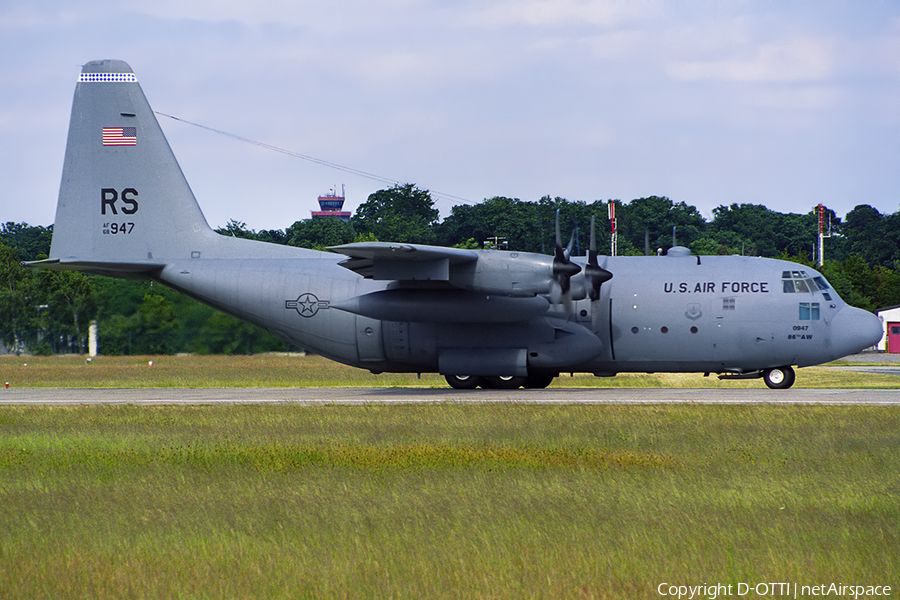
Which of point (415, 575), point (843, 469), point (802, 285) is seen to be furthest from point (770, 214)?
point (415, 575)

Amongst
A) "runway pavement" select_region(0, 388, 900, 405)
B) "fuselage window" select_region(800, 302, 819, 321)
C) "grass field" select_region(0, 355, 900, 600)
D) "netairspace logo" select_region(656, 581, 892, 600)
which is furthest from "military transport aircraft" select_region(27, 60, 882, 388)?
"netairspace logo" select_region(656, 581, 892, 600)

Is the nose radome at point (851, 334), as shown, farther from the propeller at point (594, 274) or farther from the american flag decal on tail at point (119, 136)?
the american flag decal on tail at point (119, 136)

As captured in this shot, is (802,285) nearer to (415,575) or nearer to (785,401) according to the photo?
(785,401)

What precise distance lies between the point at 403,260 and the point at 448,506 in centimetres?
1362

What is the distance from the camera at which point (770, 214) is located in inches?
4321

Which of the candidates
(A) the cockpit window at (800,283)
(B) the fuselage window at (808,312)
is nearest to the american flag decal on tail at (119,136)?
(A) the cockpit window at (800,283)

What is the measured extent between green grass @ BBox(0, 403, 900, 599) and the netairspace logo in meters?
0.14

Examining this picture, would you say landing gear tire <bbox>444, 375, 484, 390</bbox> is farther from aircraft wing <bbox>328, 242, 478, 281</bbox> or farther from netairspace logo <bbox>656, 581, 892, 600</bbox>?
netairspace logo <bbox>656, 581, 892, 600</bbox>

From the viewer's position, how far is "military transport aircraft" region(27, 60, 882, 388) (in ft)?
81.1

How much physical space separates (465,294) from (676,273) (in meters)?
5.99

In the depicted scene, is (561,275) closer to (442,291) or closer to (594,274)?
(594,274)

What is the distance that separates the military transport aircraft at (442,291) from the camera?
81.1 feet

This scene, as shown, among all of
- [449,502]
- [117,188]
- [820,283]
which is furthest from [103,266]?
[820,283]

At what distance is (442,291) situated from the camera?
25.1 meters
